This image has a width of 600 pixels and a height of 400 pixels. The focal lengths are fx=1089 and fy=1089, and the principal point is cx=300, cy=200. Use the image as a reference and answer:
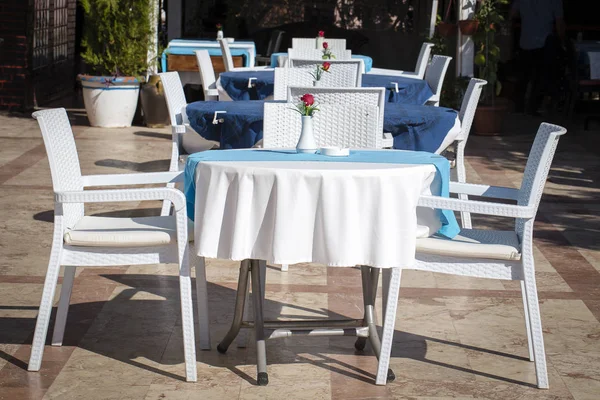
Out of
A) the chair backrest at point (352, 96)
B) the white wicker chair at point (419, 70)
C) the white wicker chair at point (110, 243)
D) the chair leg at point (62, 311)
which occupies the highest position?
the chair backrest at point (352, 96)

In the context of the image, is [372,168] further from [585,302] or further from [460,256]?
[585,302]

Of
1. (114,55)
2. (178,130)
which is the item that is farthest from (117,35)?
(178,130)

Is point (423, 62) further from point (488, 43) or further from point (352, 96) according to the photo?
point (352, 96)

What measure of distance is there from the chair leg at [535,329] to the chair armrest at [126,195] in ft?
4.35

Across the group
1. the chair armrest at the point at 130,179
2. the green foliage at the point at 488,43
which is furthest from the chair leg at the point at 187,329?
the green foliage at the point at 488,43

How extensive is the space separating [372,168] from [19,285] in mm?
2190

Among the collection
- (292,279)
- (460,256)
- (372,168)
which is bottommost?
(292,279)

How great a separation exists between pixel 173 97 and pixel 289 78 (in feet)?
3.40

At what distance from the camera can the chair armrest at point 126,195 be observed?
13.2 feet

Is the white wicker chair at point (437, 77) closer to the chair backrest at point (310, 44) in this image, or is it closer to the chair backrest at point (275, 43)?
the chair backrest at point (310, 44)

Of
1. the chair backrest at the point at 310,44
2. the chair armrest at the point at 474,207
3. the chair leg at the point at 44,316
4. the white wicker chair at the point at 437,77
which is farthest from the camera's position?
the chair backrest at the point at 310,44

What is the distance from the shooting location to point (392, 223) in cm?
388

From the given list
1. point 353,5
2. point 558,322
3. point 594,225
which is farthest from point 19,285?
point 353,5

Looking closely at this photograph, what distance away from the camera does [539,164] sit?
13.8ft
